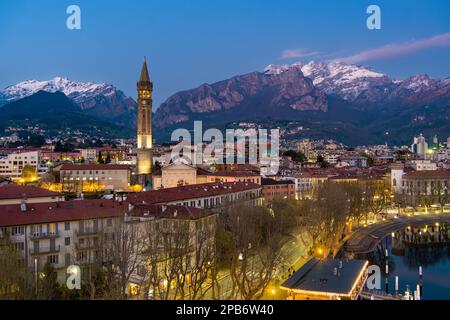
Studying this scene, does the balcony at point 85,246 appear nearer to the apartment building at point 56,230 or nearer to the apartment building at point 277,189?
the apartment building at point 56,230

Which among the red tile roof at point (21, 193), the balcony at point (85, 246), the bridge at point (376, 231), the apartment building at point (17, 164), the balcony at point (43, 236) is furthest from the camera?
Result: the apartment building at point (17, 164)

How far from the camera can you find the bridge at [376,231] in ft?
142

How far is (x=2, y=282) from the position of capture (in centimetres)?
1578

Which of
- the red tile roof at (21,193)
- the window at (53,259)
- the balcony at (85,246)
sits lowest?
the window at (53,259)

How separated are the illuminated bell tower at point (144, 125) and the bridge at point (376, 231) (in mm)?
39658

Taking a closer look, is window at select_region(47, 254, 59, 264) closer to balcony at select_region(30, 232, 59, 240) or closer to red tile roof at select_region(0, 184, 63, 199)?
balcony at select_region(30, 232, 59, 240)

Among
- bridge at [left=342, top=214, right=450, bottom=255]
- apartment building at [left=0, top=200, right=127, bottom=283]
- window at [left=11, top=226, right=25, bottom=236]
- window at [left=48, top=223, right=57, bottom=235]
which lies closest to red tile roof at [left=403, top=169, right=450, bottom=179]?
bridge at [left=342, top=214, right=450, bottom=255]

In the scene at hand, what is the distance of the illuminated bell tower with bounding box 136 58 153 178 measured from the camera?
7975cm

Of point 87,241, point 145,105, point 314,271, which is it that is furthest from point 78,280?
point 145,105

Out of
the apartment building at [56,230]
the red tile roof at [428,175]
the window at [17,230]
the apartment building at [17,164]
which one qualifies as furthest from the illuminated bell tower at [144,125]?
the window at [17,230]

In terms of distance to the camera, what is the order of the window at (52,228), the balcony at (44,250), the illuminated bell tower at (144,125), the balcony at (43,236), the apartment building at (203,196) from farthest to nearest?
1. the illuminated bell tower at (144,125)
2. the apartment building at (203,196)
3. the window at (52,228)
4. the balcony at (43,236)
5. the balcony at (44,250)

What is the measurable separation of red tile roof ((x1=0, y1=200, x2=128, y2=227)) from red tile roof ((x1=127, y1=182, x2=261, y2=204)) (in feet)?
23.1

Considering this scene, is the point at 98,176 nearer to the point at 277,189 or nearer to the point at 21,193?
the point at 277,189

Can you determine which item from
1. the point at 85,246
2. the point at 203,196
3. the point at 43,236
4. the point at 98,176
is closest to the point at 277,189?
the point at 203,196
